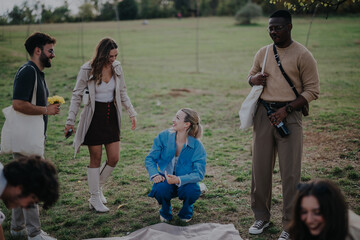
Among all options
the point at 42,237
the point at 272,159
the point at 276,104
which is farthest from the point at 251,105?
the point at 42,237

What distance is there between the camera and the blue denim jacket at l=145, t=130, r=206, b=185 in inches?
175

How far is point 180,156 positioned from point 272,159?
3.72 ft

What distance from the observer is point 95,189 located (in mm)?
4793

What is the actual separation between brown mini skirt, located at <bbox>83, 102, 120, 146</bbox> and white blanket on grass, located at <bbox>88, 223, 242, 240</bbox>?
1.26 metres

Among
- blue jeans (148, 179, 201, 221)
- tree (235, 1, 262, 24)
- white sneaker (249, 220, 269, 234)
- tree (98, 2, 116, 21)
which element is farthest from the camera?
tree (98, 2, 116, 21)

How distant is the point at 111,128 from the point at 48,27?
95.4 ft

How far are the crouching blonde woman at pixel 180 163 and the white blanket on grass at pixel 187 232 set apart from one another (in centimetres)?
24

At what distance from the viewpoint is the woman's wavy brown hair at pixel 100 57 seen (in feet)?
14.8

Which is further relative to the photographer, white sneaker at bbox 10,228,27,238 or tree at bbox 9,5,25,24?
tree at bbox 9,5,25,24

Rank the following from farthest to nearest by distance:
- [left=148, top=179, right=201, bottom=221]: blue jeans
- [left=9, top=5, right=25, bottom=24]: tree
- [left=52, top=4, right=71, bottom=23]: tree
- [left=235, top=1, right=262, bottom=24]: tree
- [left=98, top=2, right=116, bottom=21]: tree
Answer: [left=98, top=2, right=116, bottom=21]: tree
[left=235, top=1, right=262, bottom=24]: tree
[left=52, top=4, right=71, bottom=23]: tree
[left=9, top=5, right=25, bottom=24]: tree
[left=148, top=179, right=201, bottom=221]: blue jeans

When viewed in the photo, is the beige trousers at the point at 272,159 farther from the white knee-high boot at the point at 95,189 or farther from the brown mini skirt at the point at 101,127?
the white knee-high boot at the point at 95,189

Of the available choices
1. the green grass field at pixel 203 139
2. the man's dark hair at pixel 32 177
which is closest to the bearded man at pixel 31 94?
the green grass field at pixel 203 139

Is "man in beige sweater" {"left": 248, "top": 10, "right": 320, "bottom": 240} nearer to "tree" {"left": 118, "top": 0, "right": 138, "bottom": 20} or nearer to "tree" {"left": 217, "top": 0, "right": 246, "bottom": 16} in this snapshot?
"tree" {"left": 118, "top": 0, "right": 138, "bottom": 20}

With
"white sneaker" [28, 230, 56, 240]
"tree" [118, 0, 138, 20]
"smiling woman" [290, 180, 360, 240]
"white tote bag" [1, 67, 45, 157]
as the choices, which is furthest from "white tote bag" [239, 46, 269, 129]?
"tree" [118, 0, 138, 20]
